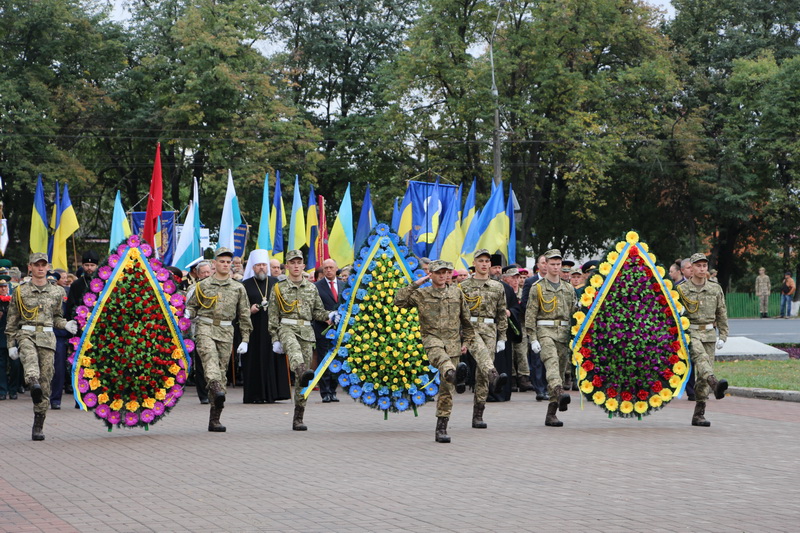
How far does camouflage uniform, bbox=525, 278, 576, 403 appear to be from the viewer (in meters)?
14.0

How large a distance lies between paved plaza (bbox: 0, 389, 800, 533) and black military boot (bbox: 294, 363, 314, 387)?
541 millimetres

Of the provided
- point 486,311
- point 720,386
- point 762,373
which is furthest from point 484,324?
point 762,373

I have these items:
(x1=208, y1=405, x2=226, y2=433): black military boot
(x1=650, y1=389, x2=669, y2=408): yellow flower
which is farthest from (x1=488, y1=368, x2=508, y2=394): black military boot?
(x1=208, y1=405, x2=226, y2=433): black military boot

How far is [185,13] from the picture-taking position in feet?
151

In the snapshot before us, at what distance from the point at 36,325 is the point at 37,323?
2 centimetres

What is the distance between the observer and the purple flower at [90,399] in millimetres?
12531

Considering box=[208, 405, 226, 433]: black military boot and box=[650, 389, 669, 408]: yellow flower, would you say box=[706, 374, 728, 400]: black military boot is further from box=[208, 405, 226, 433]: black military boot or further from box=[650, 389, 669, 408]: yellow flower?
box=[208, 405, 226, 433]: black military boot

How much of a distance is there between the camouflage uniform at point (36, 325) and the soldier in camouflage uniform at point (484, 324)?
4466 mm

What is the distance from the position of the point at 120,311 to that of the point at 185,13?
35078 mm

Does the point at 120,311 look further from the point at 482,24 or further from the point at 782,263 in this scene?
the point at 782,263

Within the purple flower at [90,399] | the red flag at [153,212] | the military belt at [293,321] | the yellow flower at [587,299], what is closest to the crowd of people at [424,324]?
the military belt at [293,321]

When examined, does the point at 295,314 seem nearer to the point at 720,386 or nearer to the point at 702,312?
the point at 702,312

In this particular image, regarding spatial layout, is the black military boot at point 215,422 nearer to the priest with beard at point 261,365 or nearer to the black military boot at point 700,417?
the priest with beard at point 261,365

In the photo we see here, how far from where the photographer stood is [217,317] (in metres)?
13.2
